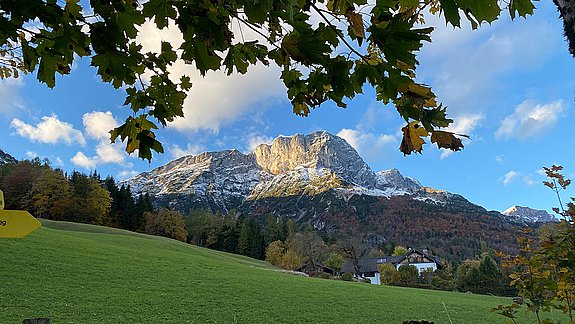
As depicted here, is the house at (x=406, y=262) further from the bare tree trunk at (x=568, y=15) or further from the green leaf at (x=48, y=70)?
the green leaf at (x=48, y=70)

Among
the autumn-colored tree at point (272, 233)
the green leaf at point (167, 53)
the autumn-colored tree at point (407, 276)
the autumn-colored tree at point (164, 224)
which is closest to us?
the green leaf at point (167, 53)

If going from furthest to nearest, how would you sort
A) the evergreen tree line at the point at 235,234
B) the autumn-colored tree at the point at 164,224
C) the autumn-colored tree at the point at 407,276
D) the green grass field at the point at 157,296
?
the evergreen tree line at the point at 235,234, the autumn-colored tree at the point at 164,224, the autumn-colored tree at the point at 407,276, the green grass field at the point at 157,296

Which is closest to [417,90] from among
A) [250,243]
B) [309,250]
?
[309,250]

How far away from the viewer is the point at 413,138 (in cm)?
113

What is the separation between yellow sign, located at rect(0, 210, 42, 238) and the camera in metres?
1.39

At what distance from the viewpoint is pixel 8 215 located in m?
1.41

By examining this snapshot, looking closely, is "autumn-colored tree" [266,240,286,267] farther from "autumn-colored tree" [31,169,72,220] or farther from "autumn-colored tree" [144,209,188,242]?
"autumn-colored tree" [31,169,72,220]

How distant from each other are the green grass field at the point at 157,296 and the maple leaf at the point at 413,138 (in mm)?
7310

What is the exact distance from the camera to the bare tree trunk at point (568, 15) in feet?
5.15

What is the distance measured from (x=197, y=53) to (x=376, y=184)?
20076cm

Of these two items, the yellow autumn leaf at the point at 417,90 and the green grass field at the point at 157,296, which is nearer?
the yellow autumn leaf at the point at 417,90

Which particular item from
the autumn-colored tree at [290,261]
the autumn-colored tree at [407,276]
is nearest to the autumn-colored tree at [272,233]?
the autumn-colored tree at [290,261]

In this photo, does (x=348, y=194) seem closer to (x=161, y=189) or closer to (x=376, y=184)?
(x=376, y=184)

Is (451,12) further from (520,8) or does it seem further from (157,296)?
(157,296)
